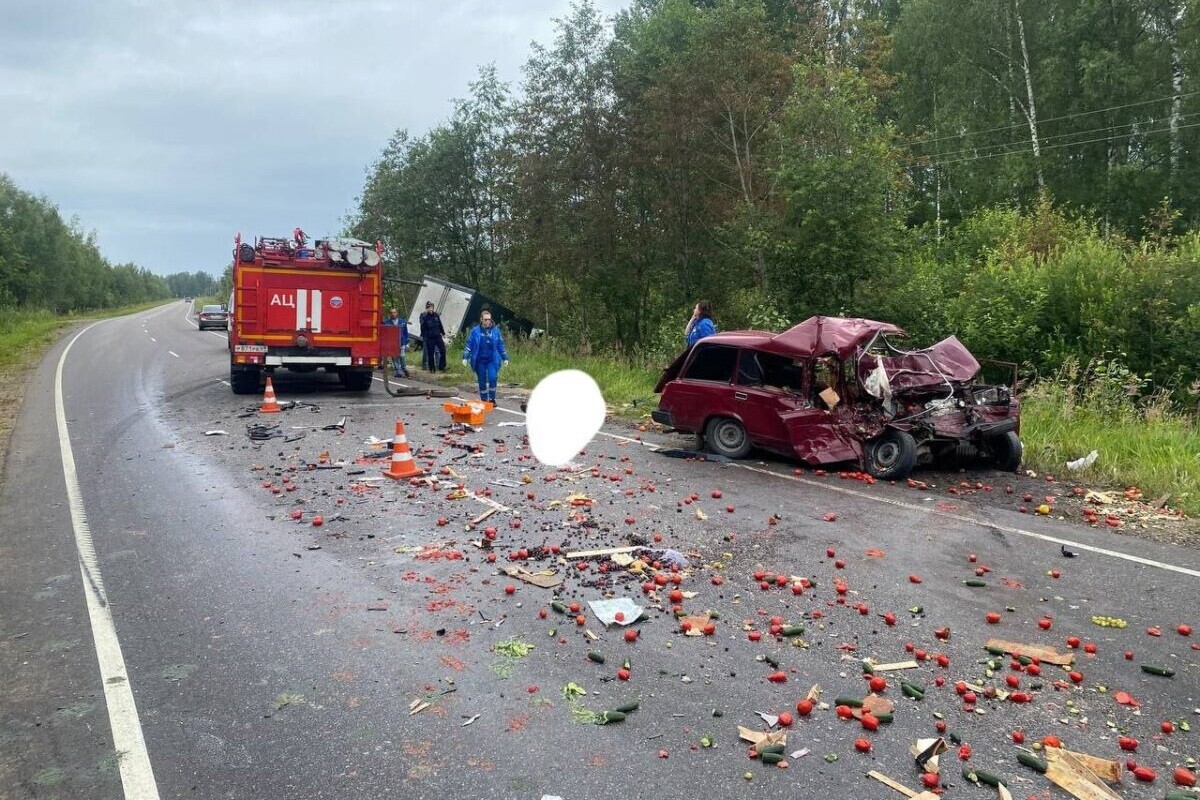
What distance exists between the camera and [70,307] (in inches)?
2820

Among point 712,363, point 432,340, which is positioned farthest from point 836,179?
point 432,340

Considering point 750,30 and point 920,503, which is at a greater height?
point 750,30

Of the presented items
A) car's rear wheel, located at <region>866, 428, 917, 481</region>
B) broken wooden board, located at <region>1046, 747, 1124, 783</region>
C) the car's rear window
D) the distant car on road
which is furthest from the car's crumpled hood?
the distant car on road

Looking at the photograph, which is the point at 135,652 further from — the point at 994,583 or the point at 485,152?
the point at 485,152

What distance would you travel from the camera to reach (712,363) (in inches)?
408

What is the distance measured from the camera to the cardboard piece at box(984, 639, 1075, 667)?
444 centimetres

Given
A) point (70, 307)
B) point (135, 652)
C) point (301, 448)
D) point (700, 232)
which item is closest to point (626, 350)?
point (700, 232)

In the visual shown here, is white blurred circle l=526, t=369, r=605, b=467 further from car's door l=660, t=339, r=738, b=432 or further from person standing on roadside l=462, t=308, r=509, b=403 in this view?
car's door l=660, t=339, r=738, b=432

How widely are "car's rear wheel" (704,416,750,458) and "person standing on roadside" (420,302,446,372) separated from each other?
12073 mm

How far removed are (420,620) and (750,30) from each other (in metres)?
17.8

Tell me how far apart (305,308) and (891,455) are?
11983 millimetres

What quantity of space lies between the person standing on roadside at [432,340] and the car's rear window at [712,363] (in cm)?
1162

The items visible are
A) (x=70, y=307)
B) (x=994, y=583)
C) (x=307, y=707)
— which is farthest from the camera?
(x=70, y=307)

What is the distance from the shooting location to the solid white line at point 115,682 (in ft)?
10.9
